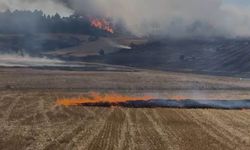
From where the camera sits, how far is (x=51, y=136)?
1364 inches

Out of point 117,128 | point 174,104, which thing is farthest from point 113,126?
point 174,104

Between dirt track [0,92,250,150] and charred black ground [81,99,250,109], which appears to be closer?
dirt track [0,92,250,150]

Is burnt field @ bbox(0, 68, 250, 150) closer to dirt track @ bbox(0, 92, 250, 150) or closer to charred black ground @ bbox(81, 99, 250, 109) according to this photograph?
dirt track @ bbox(0, 92, 250, 150)

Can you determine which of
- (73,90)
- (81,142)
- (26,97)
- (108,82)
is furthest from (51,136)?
(108,82)

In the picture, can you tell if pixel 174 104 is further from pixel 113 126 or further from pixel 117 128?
pixel 117 128

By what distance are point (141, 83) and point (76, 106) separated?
42.5 metres

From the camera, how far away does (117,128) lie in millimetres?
39625

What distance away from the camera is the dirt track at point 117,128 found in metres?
32.6

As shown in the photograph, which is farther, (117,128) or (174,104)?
(174,104)

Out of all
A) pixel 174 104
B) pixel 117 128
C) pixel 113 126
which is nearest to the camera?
pixel 117 128

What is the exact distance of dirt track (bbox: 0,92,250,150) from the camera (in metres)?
32.6

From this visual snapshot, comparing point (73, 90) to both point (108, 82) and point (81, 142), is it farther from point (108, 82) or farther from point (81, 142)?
point (81, 142)

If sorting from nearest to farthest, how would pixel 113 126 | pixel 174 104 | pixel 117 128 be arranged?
pixel 117 128 → pixel 113 126 → pixel 174 104

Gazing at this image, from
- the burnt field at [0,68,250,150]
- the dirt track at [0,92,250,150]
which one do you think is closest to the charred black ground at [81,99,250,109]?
the burnt field at [0,68,250,150]
